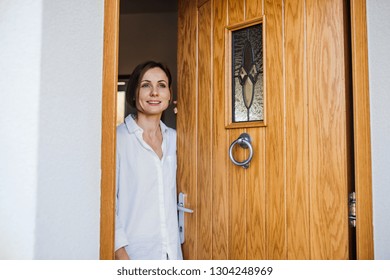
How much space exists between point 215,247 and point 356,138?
29.5 inches

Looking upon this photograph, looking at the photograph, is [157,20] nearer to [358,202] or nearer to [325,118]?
[325,118]

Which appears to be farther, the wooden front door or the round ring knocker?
the round ring knocker

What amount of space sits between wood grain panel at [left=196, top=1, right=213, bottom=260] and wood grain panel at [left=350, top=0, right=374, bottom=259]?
24.1 inches

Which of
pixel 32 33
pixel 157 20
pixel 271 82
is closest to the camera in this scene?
pixel 32 33

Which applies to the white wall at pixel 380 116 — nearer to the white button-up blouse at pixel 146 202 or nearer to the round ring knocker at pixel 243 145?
the round ring knocker at pixel 243 145

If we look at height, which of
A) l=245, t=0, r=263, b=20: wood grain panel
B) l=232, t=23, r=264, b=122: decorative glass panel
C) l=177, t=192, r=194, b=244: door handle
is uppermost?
l=245, t=0, r=263, b=20: wood grain panel

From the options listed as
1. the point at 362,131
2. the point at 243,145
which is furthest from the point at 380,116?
the point at 243,145

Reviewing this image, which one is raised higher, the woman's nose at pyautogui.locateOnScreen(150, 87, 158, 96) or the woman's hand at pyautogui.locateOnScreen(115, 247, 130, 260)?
the woman's nose at pyautogui.locateOnScreen(150, 87, 158, 96)

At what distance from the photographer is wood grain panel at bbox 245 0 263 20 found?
145 cm

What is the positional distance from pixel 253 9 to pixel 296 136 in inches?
22.2

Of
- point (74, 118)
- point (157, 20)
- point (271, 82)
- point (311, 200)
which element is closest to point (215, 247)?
point (311, 200)

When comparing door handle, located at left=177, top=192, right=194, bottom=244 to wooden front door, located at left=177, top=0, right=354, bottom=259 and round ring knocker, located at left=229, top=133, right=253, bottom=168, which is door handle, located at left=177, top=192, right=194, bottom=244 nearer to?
wooden front door, located at left=177, top=0, right=354, bottom=259

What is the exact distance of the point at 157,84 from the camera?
190 centimetres

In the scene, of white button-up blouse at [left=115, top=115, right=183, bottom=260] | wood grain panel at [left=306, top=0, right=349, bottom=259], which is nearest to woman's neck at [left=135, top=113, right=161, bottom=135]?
white button-up blouse at [left=115, top=115, right=183, bottom=260]
